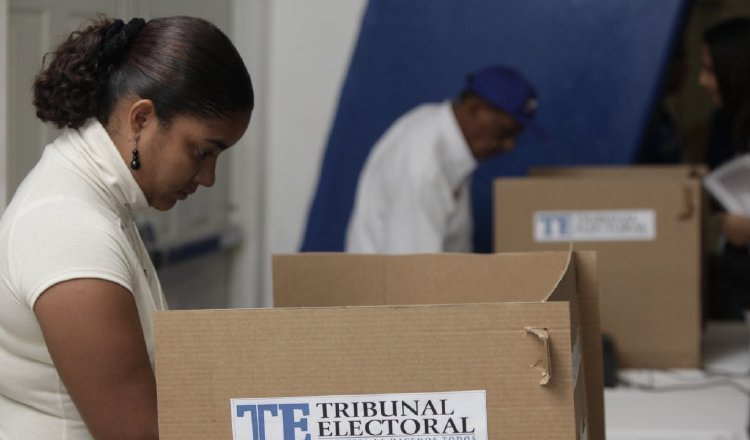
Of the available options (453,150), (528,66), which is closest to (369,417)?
(453,150)

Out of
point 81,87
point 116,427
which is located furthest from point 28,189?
point 116,427

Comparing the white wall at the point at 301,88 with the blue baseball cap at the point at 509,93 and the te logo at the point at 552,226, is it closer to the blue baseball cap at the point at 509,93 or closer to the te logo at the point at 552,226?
the blue baseball cap at the point at 509,93

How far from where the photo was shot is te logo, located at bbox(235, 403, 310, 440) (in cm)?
101

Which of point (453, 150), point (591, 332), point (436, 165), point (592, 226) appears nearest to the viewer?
point (591, 332)

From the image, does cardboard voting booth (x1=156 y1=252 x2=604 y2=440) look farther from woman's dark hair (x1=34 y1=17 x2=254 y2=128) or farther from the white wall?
the white wall

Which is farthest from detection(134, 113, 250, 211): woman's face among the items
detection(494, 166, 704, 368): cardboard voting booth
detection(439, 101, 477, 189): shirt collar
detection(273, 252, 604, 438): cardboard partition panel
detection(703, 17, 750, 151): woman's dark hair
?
detection(703, 17, 750, 151): woman's dark hair

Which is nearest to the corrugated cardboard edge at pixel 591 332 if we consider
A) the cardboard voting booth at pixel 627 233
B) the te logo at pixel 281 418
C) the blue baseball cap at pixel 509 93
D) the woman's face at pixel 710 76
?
the te logo at pixel 281 418

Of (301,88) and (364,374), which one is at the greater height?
(301,88)

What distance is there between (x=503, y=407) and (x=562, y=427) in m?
0.06

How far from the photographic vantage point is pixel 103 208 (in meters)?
1.15

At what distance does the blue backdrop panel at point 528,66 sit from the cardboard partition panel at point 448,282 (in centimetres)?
177

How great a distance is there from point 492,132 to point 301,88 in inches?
34.5

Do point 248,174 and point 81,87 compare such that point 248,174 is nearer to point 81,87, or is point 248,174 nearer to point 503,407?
point 81,87

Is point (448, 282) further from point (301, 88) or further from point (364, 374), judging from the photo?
point (301, 88)
